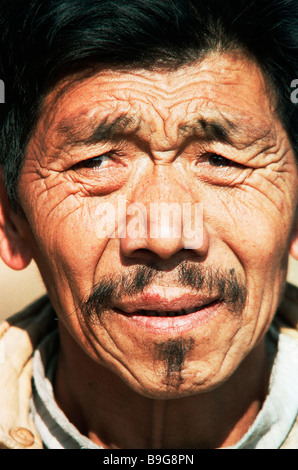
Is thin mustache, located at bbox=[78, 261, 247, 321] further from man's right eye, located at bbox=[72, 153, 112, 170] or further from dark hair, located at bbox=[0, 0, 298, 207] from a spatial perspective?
dark hair, located at bbox=[0, 0, 298, 207]

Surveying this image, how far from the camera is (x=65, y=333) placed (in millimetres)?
3240

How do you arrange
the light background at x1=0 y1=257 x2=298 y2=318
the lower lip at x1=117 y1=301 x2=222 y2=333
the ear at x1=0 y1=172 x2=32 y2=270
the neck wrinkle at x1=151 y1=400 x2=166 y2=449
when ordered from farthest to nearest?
the light background at x1=0 y1=257 x2=298 y2=318 < the ear at x1=0 y1=172 x2=32 y2=270 < the neck wrinkle at x1=151 y1=400 x2=166 y2=449 < the lower lip at x1=117 y1=301 x2=222 y2=333

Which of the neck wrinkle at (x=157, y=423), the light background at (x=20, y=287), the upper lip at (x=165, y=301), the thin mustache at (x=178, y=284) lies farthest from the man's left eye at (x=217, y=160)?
the light background at (x=20, y=287)

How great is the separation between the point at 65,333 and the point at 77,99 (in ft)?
3.75

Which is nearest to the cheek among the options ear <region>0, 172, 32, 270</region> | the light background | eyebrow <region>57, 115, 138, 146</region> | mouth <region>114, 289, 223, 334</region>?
mouth <region>114, 289, 223, 334</region>

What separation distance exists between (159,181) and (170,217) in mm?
174

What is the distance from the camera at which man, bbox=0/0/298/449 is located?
261 centimetres

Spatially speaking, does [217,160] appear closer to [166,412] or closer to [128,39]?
[128,39]

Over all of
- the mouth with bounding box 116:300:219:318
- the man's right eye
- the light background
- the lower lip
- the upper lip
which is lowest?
the light background

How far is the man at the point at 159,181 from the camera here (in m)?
2.61

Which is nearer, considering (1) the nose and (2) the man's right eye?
(1) the nose

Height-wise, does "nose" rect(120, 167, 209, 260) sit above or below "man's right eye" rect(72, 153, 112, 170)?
below

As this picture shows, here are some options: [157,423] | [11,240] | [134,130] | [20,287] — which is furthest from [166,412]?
[20,287]

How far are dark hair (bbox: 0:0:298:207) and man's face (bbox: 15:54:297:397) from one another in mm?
69
